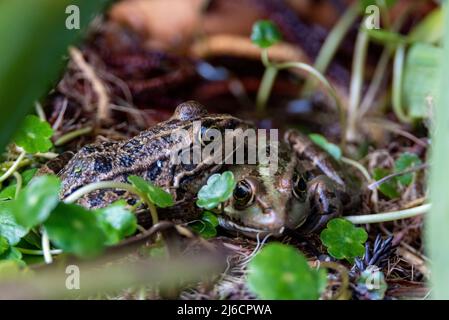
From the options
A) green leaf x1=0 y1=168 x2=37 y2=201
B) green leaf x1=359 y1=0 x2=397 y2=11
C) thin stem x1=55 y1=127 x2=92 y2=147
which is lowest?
green leaf x1=0 y1=168 x2=37 y2=201

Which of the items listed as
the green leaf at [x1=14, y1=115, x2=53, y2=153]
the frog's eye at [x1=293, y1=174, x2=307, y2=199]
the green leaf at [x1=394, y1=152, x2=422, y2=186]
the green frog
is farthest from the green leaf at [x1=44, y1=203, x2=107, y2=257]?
the green leaf at [x1=394, y1=152, x2=422, y2=186]

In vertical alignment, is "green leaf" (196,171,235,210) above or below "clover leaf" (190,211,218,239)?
above

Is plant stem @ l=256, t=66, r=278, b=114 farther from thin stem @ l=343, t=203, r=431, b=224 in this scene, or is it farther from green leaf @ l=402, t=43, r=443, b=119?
thin stem @ l=343, t=203, r=431, b=224

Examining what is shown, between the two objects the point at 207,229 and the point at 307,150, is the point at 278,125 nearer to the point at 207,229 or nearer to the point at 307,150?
the point at 307,150

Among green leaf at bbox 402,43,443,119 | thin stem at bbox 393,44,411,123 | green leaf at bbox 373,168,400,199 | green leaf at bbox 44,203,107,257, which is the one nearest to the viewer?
green leaf at bbox 44,203,107,257

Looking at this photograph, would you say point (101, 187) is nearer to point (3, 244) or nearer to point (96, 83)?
point (3, 244)

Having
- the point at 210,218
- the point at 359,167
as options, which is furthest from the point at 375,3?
the point at 210,218
